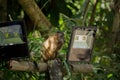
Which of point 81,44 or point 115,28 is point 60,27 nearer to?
point 115,28

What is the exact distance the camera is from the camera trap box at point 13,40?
1.42 meters

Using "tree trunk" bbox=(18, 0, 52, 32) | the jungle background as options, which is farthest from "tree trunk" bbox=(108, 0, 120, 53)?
"tree trunk" bbox=(18, 0, 52, 32)

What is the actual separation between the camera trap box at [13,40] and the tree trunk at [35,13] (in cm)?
40

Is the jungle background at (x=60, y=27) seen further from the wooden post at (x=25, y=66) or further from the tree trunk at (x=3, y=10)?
the wooden post at (x=25, y=66)

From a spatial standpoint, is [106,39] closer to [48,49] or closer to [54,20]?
[54,20]

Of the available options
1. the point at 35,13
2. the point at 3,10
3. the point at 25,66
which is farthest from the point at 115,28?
the point at 25,66

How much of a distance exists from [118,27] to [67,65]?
2.68ft

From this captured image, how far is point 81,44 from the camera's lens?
1.53 meters

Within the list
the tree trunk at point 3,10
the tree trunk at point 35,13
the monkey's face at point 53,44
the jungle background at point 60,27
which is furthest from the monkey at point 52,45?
the tree trunk at point 3,10

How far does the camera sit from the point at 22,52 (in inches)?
57.6

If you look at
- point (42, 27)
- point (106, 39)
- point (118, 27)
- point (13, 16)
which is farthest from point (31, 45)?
point (106, 39)

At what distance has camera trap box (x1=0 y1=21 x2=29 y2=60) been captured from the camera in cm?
142

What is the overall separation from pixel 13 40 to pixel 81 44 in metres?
0.30

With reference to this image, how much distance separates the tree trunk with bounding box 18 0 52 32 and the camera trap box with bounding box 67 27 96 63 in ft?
1.16
